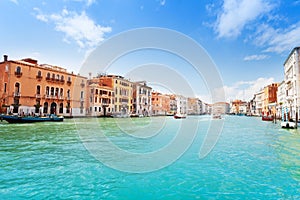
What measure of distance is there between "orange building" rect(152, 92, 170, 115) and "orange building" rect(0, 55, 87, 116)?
23.5 metres

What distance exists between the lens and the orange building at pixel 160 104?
51062mm

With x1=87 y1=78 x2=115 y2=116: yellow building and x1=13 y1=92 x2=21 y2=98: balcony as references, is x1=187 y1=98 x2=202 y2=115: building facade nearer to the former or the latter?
x1=87 y1=78 x2=115 y2=116: yellow building

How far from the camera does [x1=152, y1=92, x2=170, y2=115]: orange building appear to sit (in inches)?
2010

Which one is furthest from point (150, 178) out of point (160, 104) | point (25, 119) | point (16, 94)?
point (160, 104)

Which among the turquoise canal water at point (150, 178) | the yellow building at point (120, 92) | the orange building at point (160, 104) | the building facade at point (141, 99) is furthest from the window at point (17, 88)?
the orange building at point (160, 104)

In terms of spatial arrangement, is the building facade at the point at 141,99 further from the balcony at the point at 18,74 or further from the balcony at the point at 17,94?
the balcony at the point at 17,94

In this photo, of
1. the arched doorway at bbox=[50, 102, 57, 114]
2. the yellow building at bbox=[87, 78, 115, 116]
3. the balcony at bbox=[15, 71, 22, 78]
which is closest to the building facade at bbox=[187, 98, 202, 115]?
the yellow building at bbox=[87, 78, 115, 116]

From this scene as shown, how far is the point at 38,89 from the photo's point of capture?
77.3 feet

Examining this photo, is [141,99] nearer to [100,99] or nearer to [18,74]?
[100,99]

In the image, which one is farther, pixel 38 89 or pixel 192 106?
pixel 192 106

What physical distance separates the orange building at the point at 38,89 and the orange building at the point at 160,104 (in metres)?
23.5

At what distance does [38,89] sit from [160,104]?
33.7 metres

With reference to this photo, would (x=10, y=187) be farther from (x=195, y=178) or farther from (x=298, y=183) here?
(x=298, y=183)

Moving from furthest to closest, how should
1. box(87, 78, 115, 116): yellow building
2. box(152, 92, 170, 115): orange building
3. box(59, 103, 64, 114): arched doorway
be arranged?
box(152, 92, 170, 115): orange building < box(87, 78, 115, 116): yellow building < box(59, 103, 64, 114): arched doorway
